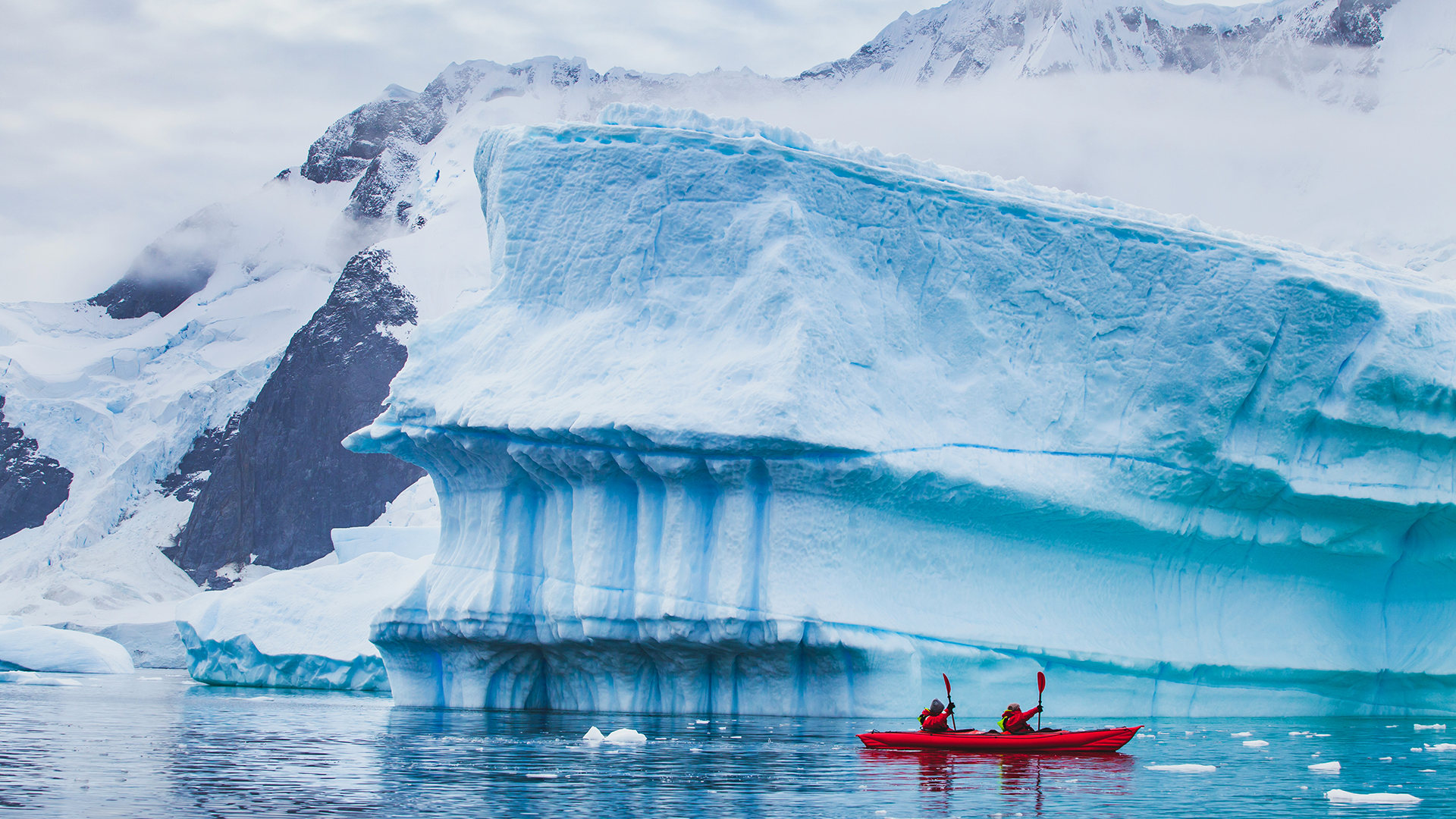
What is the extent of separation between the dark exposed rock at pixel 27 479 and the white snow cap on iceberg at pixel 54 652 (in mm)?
33528

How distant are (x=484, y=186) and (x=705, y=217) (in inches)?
167

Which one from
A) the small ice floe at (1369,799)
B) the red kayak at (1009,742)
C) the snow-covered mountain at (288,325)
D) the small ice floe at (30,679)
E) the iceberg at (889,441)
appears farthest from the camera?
the snow-covered mountain at (288,325)

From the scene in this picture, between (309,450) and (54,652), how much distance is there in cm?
3375

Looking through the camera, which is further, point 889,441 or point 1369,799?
point 889,441

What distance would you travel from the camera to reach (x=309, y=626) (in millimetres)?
23125

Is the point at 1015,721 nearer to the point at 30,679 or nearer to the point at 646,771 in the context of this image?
the point at 646,771

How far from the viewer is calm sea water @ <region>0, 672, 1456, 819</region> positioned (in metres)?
6.91

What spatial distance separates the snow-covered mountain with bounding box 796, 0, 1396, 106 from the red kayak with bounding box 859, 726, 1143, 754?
58.9 metres

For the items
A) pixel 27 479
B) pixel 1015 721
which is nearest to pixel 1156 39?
pixel 27 479

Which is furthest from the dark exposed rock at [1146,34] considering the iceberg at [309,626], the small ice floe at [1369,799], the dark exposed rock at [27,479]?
the small ice floe at [1369,799]

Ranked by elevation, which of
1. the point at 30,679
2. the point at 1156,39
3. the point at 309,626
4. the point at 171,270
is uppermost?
the point at 1156,39

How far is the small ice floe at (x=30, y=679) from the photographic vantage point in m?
23.5

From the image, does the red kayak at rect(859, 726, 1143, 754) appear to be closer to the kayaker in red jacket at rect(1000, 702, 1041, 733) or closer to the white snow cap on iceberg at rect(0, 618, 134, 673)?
the kayaker in red jacket at rect(1000, 702, 1041, 733)

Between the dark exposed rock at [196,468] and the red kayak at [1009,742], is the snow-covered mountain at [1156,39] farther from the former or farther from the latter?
the red kayak at [1009,742]
